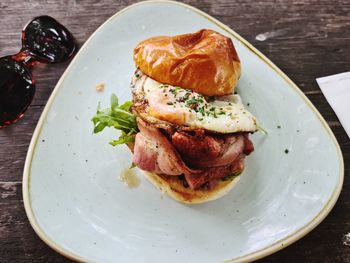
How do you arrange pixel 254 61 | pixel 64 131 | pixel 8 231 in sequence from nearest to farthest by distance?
1. pixel 8 231
2. pixel 64 131
3. pixel 254 61

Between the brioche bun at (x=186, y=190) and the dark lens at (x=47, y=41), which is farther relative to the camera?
the dark lens at (x=47, y=41)

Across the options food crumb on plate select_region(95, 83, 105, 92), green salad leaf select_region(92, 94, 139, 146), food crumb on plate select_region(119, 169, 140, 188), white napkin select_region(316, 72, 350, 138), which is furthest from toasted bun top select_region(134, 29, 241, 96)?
white napkin select_region(316, 72, 350, 138)

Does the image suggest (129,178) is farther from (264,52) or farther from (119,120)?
(264,52)

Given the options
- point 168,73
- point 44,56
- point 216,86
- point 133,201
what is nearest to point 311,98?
point 216,86

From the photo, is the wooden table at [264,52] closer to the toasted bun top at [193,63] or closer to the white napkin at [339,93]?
the white napkin at [339,93]

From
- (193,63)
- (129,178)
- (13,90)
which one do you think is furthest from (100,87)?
(193,63)

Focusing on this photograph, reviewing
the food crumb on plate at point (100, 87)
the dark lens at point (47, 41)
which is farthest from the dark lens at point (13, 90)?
the food crumb on plate at point (100, 87)

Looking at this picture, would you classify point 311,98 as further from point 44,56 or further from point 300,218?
point 44,56

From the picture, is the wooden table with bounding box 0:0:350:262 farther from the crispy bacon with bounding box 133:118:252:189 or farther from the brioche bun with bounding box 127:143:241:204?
the crispy bacon with bounding box 133:118:252:189
